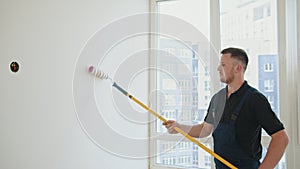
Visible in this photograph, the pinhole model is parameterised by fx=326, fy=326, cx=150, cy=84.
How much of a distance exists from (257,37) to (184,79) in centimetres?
72


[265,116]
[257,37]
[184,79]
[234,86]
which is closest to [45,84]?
[184,79]

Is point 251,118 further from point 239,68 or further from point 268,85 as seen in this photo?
point 268,85

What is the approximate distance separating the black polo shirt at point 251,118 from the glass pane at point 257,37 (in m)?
0.61

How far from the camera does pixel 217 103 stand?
205 centimetres

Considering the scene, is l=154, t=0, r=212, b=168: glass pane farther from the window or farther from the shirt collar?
the window

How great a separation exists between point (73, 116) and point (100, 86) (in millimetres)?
312

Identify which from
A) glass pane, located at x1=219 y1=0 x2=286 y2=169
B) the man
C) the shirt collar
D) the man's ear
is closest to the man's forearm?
the man

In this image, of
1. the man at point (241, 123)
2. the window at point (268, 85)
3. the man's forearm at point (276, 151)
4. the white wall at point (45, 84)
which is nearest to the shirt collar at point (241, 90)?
the man at point (241, 123)

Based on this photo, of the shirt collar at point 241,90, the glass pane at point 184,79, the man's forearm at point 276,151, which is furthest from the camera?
the glass pane at point 184,79

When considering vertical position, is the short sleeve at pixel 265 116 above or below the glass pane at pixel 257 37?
below

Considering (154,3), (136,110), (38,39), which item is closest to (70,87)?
(38,39)

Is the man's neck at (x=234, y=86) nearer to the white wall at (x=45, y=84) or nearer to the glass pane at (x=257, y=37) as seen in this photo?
the glass pane at (x=257, y=37)

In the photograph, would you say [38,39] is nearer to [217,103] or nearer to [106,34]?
[106,34]

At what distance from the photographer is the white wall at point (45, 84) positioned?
5.50 feet
